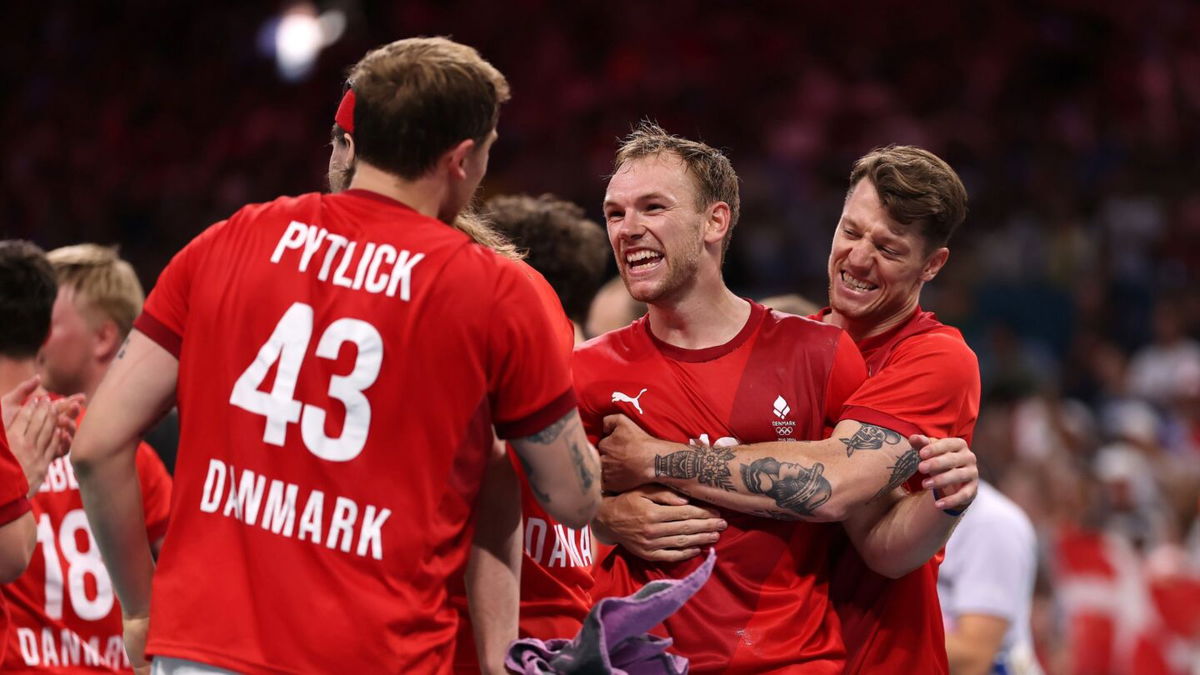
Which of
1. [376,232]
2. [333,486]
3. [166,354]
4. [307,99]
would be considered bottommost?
[333,486]

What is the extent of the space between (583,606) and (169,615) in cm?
114

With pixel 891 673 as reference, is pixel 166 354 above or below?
above

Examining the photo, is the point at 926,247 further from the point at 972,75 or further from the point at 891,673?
the point at 972,75

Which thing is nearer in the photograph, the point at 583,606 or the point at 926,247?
the point at 583,606

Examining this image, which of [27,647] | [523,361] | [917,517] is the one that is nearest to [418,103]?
[523,361]

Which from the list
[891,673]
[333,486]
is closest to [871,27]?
[891,673]

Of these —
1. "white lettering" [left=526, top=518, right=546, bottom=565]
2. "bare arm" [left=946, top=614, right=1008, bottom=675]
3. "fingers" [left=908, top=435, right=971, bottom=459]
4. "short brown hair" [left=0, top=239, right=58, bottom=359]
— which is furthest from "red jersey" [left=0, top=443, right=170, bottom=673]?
"bare arm" [left=946, top=614, right=1008, bottom=675]

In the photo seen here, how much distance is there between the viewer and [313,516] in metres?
2.82

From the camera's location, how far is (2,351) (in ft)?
13.4

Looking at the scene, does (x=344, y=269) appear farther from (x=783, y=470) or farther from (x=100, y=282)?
(x=100, y=282)

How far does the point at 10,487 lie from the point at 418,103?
1.45 metres

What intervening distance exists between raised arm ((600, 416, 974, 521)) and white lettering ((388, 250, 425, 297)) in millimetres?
932

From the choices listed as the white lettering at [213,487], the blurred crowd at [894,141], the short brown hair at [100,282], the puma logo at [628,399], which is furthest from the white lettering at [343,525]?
the blurred crowd at [894,141]

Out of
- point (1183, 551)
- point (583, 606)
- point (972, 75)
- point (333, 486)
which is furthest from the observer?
point (972, 75)
